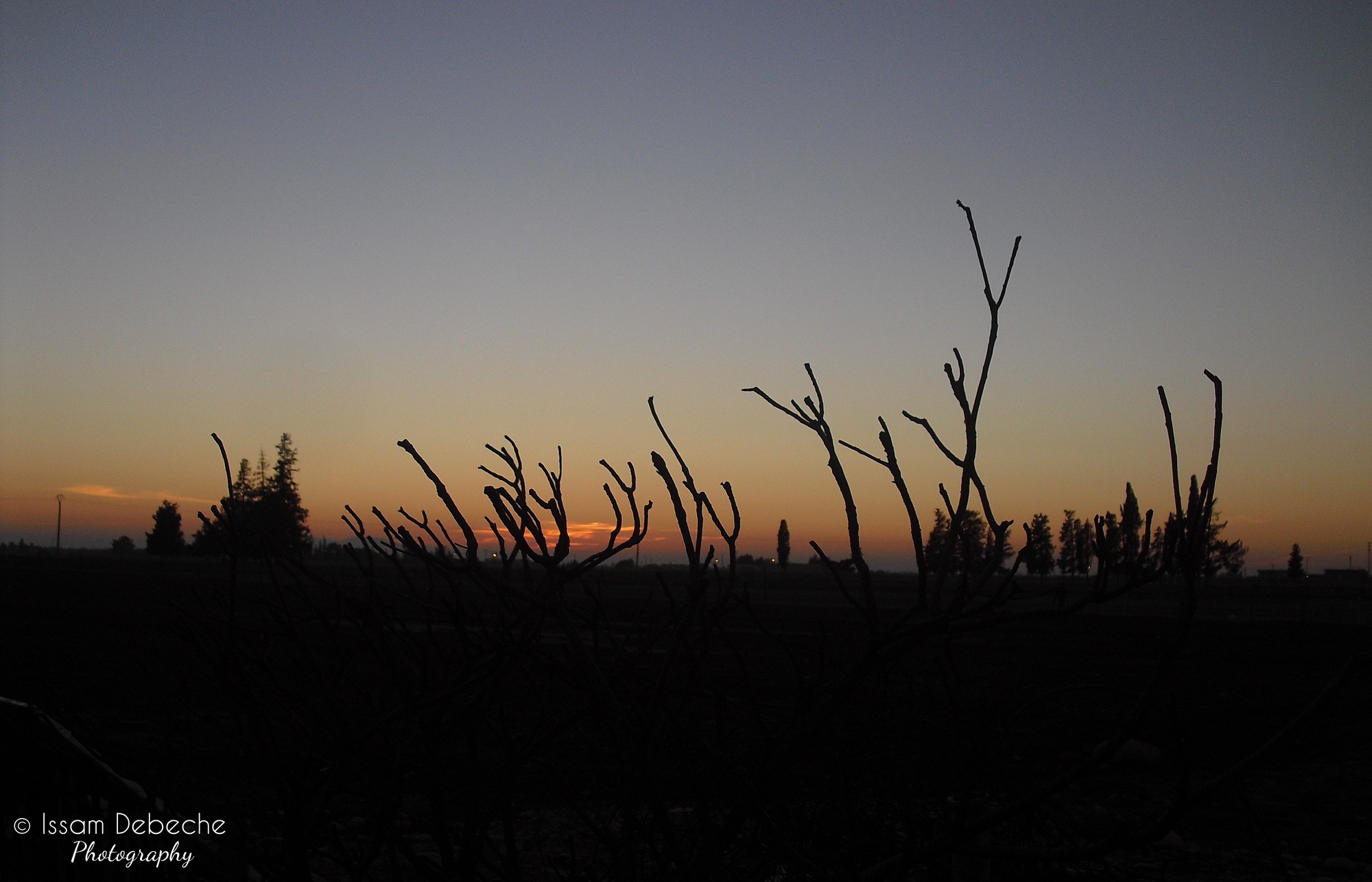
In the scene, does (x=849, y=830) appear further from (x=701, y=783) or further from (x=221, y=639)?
(x=221, y=639)

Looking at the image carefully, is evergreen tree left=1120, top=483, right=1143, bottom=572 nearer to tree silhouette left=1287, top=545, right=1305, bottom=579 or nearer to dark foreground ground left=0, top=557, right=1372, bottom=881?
dark foreground ground left=0, top=557, right=1372, bottom=881

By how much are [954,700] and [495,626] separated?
88 centimetres

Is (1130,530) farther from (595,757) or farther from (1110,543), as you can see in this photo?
(595,757)

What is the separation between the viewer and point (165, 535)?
362 feet

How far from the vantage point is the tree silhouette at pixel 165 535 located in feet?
361

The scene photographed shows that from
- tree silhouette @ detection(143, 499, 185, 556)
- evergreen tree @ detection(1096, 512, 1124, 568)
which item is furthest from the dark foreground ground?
tree silhouette @ detection(143, 499, 185, 556)

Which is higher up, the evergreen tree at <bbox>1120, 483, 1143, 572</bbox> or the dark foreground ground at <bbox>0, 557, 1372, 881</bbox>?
the evergreen tree at <bbox>1120, 483, 1143, 572</bbox>

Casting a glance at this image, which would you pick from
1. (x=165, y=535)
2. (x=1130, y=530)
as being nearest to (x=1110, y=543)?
(x=1130, y=530)

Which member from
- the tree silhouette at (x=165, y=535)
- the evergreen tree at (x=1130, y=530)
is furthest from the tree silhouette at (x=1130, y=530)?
the tree silhouette at (x=165, y=535)

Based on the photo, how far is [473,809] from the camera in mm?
1634

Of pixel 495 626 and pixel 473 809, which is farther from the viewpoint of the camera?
pixel 495 626

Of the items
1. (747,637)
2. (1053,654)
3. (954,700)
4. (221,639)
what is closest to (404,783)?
(221,639)

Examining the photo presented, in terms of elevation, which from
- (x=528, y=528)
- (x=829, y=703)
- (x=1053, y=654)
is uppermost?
(x=528, y=528)

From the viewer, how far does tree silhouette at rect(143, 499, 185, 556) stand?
110 meters
